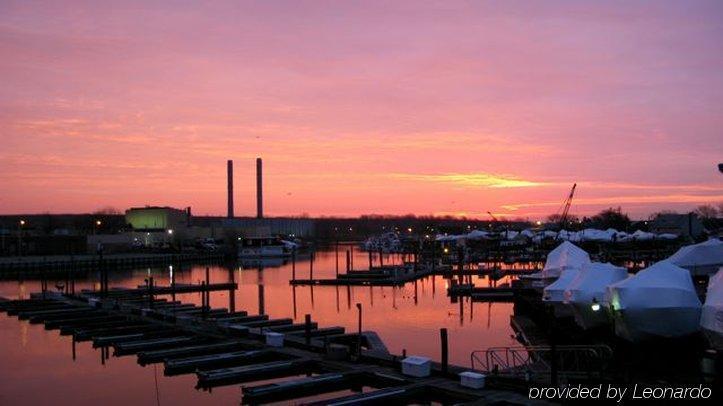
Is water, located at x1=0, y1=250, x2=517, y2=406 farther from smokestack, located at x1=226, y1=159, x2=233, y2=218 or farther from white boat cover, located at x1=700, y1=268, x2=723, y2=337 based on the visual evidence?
smokestack, located at x1=226, y1=159, x2=233, y2=218

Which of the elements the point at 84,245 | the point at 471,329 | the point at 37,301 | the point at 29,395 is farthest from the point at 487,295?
the point at 84,245

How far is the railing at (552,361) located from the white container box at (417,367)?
1640 mm

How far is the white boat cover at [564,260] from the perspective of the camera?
42.0m

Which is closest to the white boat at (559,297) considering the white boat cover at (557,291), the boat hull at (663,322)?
→ the white boat cover at (557,291)

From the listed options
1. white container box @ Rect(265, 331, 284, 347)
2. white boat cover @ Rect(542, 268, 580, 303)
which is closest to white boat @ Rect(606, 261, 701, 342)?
white boat cover @ Rect(542, 268, 580, 303)

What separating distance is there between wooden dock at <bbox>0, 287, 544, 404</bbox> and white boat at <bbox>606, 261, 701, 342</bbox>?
7.76m

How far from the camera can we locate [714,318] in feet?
69.5

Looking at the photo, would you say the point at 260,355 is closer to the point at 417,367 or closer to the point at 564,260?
the point at 417,367

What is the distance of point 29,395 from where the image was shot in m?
22.9

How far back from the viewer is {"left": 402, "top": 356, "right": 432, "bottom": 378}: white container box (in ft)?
64.7

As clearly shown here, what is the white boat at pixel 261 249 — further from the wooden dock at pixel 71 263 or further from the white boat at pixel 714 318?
the white boat at pixel 714 318

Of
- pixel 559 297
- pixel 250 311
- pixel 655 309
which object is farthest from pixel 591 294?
pixel 250 311

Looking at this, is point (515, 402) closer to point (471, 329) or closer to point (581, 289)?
point (581, 289)

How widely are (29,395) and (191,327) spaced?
320 inches
